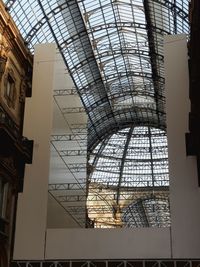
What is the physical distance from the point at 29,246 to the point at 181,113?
11248 mm

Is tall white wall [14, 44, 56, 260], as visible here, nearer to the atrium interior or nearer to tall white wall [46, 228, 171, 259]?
the atrium interior

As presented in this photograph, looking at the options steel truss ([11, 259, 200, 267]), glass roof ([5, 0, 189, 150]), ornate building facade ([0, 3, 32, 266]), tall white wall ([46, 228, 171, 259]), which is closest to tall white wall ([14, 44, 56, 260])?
steel truss ([11, 259, 200, 267])

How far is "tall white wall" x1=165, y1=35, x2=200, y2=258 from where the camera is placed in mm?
27578

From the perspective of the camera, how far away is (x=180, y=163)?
96.1ft

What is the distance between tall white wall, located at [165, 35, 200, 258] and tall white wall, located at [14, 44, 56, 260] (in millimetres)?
7169

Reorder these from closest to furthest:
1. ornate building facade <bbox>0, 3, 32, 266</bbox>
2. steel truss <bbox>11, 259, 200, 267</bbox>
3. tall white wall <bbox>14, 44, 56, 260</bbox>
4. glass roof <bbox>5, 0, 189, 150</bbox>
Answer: steel truss <bbox>11, 259, 200, 267</bbox> < tall white wall <bbox>14, 44, 56, 260</bbox> < ornate building facade <bbox>0, 3, 32, 266</bbox> < glass roof <bbox>5, 0, 189, 150</bbox>

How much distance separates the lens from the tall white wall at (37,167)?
2886cm

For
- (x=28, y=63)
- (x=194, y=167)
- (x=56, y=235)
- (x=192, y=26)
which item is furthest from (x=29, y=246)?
(x=192, y=26)

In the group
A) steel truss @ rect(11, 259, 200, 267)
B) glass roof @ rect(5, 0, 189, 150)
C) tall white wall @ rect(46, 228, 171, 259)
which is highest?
glass roof @ rect(5, 0, 189, 150)

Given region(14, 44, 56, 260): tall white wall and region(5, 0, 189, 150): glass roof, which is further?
region(5, 0, 189, 150): glass roof

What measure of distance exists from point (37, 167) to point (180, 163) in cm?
826

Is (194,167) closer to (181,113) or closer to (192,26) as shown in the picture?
(181,113)

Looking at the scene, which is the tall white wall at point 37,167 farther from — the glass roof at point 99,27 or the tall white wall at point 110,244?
the glass roof at point 99,27

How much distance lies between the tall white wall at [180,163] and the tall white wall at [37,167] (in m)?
7.17
